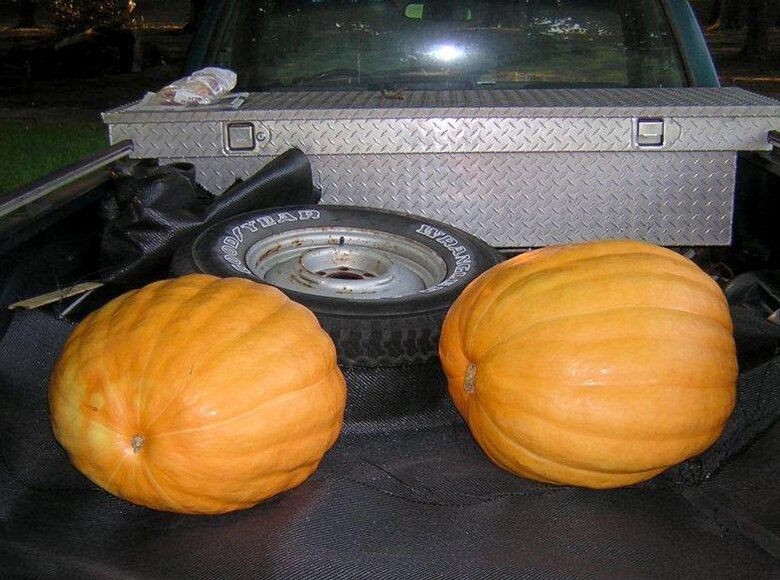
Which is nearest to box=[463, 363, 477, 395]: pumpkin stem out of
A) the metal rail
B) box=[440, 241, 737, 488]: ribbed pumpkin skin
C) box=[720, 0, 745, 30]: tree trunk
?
box=[440, 241, 737, 488]: ribbed pumpkin skin

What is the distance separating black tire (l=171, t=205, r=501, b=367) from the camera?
2.24 meters

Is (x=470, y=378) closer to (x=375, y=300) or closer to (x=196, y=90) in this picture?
(x=375, y=300)

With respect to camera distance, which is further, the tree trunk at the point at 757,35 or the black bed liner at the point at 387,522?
the tree trunk at the point at 757,35

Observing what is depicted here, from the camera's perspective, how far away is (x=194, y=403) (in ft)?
5.61

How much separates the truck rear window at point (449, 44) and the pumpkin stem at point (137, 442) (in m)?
2.59

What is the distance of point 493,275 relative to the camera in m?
2.11

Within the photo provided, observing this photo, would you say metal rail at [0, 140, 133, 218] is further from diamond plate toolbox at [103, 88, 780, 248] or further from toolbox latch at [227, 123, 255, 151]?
toolbox latch at [227, 123, 255, 151]

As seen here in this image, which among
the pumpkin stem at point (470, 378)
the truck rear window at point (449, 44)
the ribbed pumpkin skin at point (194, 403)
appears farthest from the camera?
the truck rear window at point (449, 44)

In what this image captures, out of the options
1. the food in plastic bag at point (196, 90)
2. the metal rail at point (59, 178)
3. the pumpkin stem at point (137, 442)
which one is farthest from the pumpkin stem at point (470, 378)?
the food in plastic bag at point (196, 90)

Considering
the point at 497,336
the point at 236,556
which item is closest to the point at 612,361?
the point at 497,336

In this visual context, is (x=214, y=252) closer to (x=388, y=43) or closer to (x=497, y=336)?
(x=497, y=336)

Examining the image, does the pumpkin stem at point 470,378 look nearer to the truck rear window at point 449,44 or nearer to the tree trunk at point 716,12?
the truck rear window at point 449,44

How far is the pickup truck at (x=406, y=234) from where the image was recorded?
1.70 meters

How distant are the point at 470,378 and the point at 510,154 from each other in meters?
1.26
